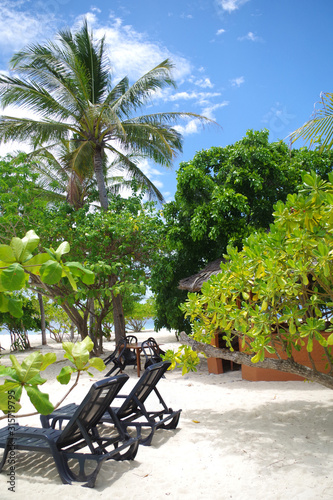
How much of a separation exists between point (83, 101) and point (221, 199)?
6.64 m

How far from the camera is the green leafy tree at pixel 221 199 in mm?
10125

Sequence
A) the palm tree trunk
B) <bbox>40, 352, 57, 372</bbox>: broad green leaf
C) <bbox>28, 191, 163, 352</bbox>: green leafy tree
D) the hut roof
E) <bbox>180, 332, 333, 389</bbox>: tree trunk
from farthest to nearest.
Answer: the palm tree trunk, <bbox>28, 191, 163, 352</bbox>: green leafy tree, the hut roof, <bbox>180, 332, 333, 389</bbox>: tree trunk, <bbox>40, 352, 57, 372</bbox>: broad green leaf

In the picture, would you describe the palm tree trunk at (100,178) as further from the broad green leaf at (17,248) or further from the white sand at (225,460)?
the broad green leaf at (17,248)

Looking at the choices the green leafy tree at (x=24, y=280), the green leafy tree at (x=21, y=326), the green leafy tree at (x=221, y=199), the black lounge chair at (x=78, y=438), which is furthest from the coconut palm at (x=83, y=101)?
the green leafy tree at (x=24, y=280)

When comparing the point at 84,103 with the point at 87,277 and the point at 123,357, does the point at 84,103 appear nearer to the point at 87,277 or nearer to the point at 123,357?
the point at 123,357

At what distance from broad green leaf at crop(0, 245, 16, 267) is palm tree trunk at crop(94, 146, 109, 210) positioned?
38.7 ft

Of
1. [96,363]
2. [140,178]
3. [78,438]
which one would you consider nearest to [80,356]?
[96,363]

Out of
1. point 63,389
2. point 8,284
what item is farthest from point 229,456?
point 63,389

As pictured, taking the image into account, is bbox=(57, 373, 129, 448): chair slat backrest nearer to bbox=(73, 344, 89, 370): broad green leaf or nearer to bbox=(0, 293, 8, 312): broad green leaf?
bbox=(73, 344, 89, 370): broad green leaf

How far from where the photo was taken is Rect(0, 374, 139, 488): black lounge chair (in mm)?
3656

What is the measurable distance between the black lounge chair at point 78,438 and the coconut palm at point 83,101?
30.8 ft

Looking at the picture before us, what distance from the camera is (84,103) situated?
13297 mm

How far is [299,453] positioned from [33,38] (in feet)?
46.0

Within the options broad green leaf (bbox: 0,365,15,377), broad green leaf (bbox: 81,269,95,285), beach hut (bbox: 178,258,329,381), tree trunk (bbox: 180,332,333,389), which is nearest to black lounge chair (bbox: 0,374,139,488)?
tree trunk (bbox: 180,332,333,389)
